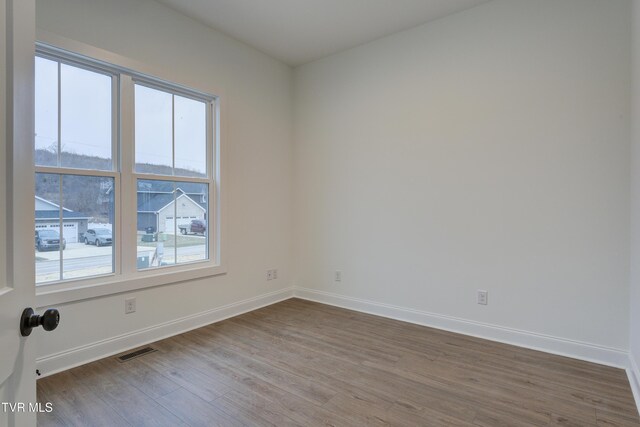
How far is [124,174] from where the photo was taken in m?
2.69

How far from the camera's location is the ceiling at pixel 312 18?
2.89m

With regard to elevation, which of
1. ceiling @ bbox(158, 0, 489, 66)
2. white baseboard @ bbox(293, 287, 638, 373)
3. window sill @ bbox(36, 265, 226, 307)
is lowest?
white baseboard @ bbox(293, 287, 638, 373)

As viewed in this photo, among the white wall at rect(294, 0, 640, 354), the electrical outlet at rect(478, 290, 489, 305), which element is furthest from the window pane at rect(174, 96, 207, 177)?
the electrical outlet at rect(478, 290, 489, 305)

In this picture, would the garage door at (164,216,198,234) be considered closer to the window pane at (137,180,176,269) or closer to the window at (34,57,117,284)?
the window pane at (137,180,176,269)

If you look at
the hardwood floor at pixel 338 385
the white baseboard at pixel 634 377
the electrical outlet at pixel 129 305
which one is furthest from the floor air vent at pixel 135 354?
the white baseboard at pixel 634 377

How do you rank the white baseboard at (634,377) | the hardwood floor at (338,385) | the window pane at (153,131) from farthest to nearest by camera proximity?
1. the window pane at (153,131)
2. the white baseboard at (634,377)
3. the hardwood floor at (338,385)

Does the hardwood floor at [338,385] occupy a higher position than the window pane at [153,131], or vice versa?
the window pane at [153,131]

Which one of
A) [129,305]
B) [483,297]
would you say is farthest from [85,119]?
[483,297]

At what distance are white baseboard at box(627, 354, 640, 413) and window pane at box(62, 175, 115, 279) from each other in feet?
12.0

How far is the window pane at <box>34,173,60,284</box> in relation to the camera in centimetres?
229

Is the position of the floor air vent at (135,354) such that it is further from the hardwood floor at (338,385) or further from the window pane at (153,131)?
the window pane at (153,131)

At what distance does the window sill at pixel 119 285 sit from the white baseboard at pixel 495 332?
1.53 m

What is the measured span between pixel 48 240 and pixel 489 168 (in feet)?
11.4

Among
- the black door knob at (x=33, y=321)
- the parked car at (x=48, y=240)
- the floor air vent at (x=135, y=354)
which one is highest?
the parked car at (x=48, y=240)
